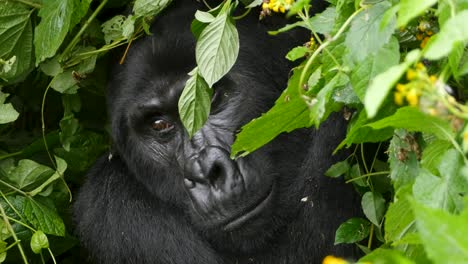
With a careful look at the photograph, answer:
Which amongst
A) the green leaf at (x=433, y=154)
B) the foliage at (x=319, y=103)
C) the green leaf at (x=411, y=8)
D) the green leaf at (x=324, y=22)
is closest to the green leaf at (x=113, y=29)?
the foliage at (x=319, y=103)

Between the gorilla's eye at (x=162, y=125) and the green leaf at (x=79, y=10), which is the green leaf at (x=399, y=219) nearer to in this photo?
the gorilla's eye at (x=162, y=125)

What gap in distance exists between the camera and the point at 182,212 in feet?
12.0

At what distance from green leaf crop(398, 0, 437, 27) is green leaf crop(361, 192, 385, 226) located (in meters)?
1.28

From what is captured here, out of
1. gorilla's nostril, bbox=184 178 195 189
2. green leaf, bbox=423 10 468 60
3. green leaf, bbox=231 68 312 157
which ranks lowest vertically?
gorilla's nostril, bbox=184 178 195 189

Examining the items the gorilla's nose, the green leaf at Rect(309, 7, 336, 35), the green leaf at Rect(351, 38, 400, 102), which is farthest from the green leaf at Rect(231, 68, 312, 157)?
the gorilla's nose

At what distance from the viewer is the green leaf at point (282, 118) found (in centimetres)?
234

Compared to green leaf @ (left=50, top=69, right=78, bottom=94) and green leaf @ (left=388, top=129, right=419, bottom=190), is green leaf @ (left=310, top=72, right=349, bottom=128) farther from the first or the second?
green leaf @ (left=50, top=69, right=78, bottom=94)

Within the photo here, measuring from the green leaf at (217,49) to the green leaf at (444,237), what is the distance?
1372 millimetres

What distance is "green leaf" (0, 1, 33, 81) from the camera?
3.58 meters

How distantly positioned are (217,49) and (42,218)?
1.23 m

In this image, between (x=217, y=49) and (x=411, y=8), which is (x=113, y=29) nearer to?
(x=217, y=49)

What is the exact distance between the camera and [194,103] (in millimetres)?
2877

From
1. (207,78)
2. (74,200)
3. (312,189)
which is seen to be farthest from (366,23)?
(74,200)

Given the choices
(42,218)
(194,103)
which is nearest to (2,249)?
(42,218)
